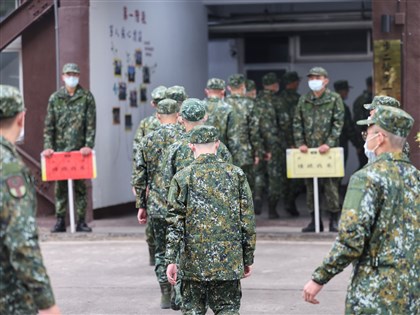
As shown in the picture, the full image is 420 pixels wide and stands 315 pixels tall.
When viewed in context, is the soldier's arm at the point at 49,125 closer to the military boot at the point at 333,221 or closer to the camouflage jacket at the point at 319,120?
the camouflage jacket at the point at 319,120

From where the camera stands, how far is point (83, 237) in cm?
1363

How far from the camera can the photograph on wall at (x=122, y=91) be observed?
606 inches

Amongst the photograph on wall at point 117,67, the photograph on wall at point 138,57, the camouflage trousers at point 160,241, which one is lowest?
the camouflage trousers at point 160,241

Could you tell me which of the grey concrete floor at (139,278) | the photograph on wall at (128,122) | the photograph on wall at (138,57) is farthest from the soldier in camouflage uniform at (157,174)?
the photograph on wall at (138,57)

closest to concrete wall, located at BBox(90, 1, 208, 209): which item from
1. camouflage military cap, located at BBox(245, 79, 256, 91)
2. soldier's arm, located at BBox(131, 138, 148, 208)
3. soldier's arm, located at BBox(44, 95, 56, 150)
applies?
soldier's arm, located at BBox(44, 95, 56, 150)

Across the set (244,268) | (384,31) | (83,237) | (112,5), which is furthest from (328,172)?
(244,268)

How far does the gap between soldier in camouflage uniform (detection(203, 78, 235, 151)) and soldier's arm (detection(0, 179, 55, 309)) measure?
7192 mm

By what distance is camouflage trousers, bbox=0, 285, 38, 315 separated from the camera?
16.5ft

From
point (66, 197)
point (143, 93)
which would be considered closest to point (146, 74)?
point (143, 93)

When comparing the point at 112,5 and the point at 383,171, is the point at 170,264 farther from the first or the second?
the point at 112,5

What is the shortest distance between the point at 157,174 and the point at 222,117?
333 cm

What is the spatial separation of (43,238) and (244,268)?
6957mm

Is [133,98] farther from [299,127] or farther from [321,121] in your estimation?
[321,121]

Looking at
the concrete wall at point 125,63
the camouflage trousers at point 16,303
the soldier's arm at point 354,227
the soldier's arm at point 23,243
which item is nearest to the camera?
the soldier's arm at point 23,243
